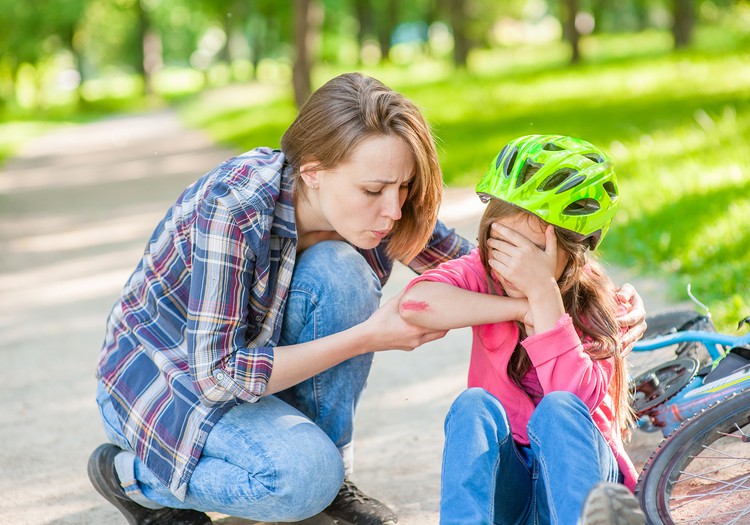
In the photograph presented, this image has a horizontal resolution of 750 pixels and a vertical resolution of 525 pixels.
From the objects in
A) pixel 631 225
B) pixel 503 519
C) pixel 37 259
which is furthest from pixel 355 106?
pixel 37 259

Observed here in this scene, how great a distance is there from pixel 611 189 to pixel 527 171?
25 centimetres

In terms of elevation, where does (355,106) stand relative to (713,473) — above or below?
above

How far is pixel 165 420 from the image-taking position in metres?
2.49

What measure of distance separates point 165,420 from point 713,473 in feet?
5.40

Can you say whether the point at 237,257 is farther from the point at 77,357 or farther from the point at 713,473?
the point at 77,357

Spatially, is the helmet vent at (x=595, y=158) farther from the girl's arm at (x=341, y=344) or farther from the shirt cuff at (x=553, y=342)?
the girl's arm at (x=341, y=344)

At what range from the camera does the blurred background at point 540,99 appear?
18.1ft

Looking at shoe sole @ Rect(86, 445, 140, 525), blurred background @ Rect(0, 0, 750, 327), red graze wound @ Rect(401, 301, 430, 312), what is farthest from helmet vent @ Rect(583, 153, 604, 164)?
shoe sole @ Rect(86, 445, 140, 525)

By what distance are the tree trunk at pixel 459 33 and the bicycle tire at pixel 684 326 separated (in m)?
21.2

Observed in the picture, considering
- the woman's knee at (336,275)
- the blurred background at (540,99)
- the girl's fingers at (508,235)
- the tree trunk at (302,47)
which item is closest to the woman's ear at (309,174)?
the woman's knee at (336,275)

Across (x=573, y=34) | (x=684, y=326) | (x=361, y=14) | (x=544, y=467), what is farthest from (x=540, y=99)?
(x=361, y=14)

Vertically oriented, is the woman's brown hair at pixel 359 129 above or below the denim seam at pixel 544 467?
above

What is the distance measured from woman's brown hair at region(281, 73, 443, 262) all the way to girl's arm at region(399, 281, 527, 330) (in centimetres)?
31

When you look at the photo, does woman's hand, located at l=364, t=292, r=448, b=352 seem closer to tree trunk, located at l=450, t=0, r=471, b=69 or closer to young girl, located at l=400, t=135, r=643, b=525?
young girl, located at l=400, t=135, r=643, b=525
